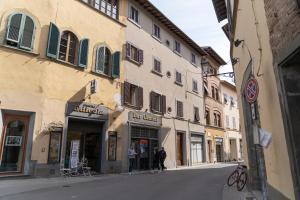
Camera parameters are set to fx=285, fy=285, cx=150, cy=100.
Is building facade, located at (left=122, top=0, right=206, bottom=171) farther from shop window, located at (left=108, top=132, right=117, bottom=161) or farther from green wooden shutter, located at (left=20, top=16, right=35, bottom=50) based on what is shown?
green wooden shutter, located at (left=20, top=16, right=35, bottom=50)

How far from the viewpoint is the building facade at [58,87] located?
41.8ft

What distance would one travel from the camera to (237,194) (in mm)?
9953

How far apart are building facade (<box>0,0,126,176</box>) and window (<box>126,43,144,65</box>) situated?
3.59ft

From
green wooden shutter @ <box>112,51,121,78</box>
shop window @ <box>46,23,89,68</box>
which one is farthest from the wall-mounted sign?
green wooden shutter @ <box>112,51,121,78</box>

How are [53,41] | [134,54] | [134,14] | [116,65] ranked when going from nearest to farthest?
[53,41], [116,65], [134,54], [134,14]

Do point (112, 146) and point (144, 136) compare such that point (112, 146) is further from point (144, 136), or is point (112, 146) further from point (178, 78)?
point (178, 78)

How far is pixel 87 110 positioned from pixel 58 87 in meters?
2.05

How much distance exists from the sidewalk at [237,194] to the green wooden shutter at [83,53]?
9.68m

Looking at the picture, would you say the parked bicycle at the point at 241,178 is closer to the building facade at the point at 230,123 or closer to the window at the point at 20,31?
the window at the point at 20,31

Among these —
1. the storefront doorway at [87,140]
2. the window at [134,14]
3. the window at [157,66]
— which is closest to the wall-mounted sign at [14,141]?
the storefront doorway at [87,140]

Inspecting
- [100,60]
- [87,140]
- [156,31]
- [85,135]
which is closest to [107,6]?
[100,60]

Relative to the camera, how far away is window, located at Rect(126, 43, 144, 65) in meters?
19.4

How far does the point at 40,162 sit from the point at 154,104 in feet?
34.2

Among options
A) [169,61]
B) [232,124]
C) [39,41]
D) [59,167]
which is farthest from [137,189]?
[232,124]
